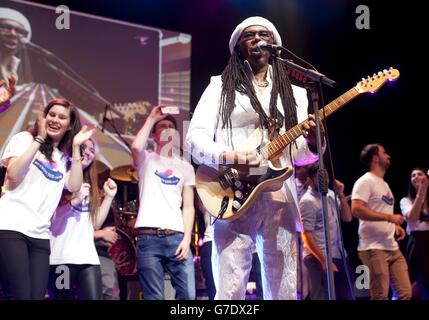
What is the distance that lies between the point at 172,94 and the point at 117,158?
1297mm

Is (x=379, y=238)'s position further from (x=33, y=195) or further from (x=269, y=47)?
(x=33, y=195)

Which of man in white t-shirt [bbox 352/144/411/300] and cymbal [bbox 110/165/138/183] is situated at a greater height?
cymbal [bbox 110/165/138/183]

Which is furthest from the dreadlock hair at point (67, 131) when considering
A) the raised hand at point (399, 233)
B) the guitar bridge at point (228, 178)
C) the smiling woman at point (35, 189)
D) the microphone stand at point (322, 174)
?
the raised hand at point (399, 233)

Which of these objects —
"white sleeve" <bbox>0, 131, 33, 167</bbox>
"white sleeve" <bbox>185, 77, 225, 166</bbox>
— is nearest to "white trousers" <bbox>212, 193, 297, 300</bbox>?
"white sleeve" <bbox>185, 77, 225, 166</bbox>

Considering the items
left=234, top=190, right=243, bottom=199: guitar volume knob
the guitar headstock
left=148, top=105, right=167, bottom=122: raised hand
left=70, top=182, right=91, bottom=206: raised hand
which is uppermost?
left=148, top=105, right=167, bottom=122: raised hand

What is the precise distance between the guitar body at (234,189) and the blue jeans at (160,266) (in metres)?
1.63

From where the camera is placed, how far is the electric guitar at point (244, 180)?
3238 mm

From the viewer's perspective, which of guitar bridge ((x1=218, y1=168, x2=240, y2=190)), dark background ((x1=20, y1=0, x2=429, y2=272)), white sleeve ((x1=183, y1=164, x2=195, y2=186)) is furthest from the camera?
dark background ((x1=20, y1=0, x2=429, y2=272))

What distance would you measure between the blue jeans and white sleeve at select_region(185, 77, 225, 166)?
1.72 metres

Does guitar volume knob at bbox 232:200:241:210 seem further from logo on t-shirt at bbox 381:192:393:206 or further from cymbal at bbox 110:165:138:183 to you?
logo on t-shirt at bbox 381:192:393:206

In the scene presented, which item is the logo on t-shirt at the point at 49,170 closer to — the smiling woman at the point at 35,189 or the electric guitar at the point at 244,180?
the smiling woman at the point at 35,189

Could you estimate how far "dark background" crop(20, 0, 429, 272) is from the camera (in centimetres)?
799
